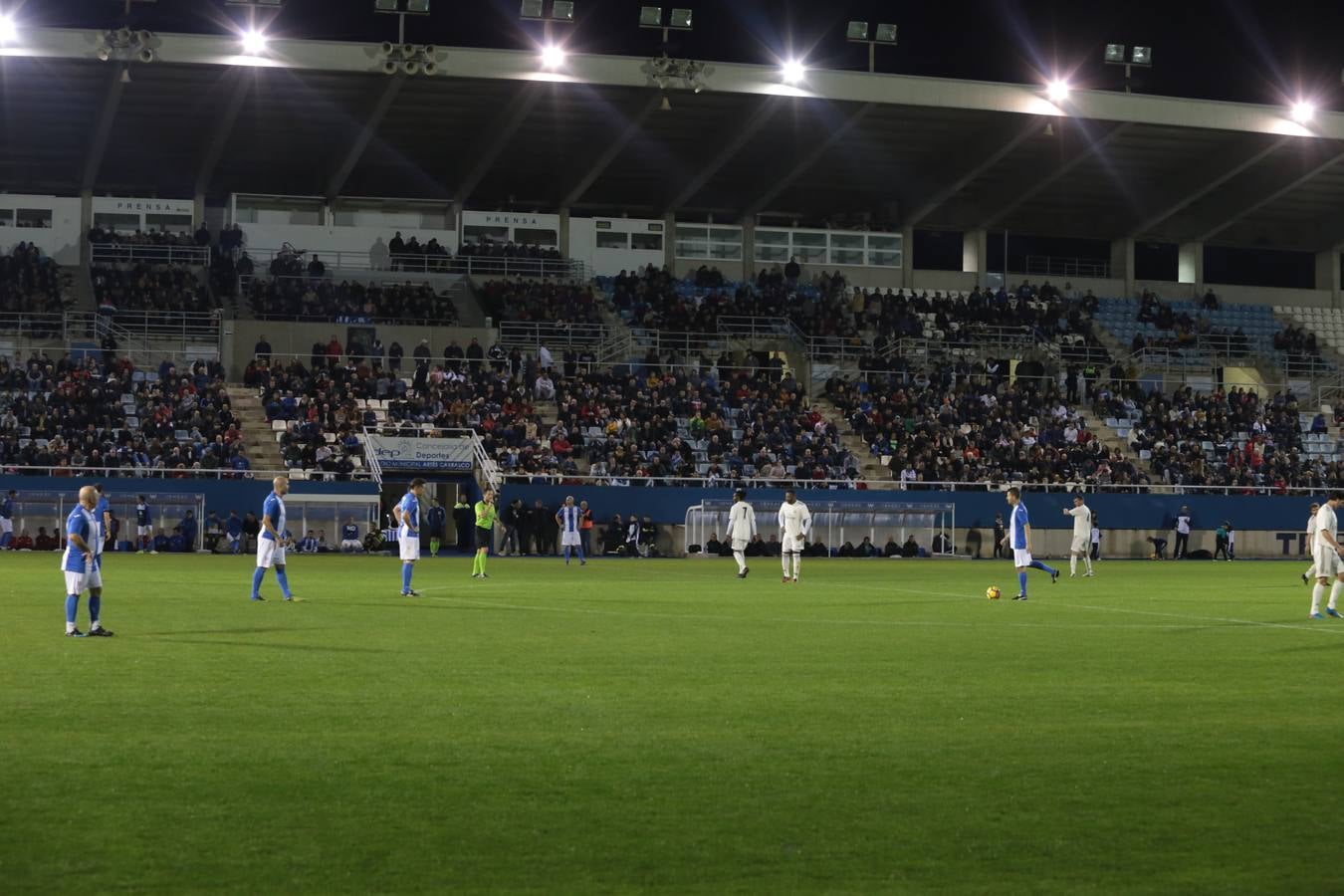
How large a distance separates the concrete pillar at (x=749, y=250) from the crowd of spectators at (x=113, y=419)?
2548 centimetres

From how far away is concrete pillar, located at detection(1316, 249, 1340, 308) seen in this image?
7938 cm

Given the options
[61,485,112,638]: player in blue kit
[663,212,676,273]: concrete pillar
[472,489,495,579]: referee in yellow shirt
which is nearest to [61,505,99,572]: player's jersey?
[61,485,112,638]: player in blue kit

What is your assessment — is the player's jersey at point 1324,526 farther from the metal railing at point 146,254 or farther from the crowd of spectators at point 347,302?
the metal railing at point 146,254

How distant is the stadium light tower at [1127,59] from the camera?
204 ft

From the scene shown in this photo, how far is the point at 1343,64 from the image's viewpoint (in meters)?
64.2

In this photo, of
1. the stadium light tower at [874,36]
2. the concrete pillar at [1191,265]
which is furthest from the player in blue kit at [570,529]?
the concrete pillar at [1191,265]

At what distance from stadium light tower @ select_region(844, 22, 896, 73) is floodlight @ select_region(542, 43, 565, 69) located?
10.8 m

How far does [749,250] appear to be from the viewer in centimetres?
7306

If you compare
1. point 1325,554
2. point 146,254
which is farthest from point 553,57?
point 1325,554

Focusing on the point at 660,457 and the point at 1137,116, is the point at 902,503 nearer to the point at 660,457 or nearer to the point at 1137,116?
the point at 660,457

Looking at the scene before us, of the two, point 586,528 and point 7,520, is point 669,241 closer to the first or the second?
point 586,528

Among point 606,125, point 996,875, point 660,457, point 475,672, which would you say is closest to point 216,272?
point 606,125

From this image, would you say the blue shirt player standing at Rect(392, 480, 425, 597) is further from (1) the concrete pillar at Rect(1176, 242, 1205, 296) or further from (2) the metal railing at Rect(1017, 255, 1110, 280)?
(1) the concrete pillar at Rect(1176, 242, 1205, 296)

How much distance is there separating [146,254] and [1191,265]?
47029mm
